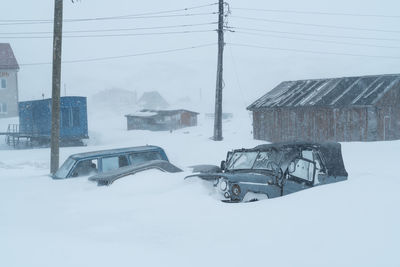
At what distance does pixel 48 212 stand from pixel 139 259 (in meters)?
2.61

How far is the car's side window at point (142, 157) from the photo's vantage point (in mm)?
11602

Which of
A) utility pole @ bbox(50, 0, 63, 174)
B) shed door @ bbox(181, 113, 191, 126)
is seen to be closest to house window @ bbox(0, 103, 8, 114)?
shed door @ bbox(181, 113, 191, 126)

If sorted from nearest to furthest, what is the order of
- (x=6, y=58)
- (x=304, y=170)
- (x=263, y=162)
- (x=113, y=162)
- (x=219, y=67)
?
(x=304, y=170) → (x=263, y=162) → (x=113, y=162) → (x=219, y=67) → (x=6, y=58)

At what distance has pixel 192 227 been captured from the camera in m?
5.73

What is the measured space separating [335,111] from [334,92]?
6.48ft

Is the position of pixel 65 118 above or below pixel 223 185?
above

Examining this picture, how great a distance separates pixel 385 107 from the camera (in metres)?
24.6

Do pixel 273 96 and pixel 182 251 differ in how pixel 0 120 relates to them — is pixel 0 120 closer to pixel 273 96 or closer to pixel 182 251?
pixel 273 96

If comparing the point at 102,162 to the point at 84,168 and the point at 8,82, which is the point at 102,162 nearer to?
the point at 84,168

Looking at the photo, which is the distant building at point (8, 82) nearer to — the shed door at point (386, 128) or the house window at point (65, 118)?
the house window at point (65, 118)

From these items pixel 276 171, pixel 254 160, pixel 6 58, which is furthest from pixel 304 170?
pixel 6 58

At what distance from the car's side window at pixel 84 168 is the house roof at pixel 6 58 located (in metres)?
42.4

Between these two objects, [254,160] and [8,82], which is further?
[8,82]

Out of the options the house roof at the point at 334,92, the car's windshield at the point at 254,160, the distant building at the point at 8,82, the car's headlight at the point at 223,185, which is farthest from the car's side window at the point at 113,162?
the distant building at the point at 8,82
